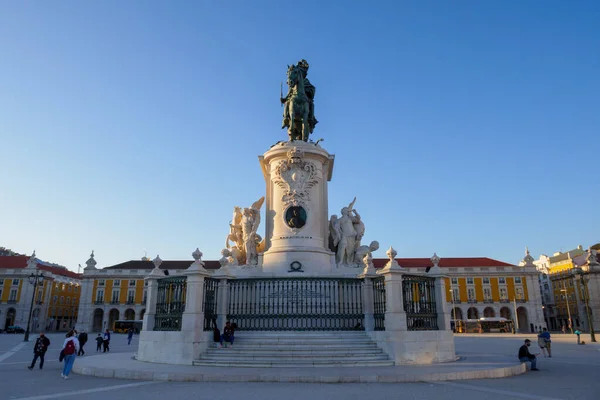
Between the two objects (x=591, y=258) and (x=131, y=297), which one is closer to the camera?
(x=131, y=297)

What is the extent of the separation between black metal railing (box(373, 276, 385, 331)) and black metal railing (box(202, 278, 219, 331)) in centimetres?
479

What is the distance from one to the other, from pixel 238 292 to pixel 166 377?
15.2 feet

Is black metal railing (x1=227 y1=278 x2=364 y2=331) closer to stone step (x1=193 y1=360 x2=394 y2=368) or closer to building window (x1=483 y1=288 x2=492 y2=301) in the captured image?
stone step (x1=193 y1=360 x2=394 y2=368)

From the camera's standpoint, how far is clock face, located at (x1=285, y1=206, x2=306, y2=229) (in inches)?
658

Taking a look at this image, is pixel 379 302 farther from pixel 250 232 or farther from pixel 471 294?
pixel 471 294

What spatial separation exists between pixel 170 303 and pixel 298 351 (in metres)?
4.27

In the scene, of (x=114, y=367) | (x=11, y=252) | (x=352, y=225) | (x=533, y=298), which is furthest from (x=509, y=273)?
(x=11, y=252)

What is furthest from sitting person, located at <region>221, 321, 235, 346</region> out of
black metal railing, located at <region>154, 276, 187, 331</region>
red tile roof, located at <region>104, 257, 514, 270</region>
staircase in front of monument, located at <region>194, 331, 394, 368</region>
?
red tile roof, located at <region>104, 257, 514, 270</region>

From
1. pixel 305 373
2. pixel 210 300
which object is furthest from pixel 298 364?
pixel 210 300

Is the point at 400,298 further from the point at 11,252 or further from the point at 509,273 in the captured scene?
the point at 11,252

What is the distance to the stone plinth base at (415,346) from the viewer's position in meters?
11.4

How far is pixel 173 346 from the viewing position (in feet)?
38.8

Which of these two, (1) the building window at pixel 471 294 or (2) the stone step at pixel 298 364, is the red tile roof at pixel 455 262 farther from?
(2) the stone step at pixel 298 364

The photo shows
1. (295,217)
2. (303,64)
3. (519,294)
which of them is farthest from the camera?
(519,294)
